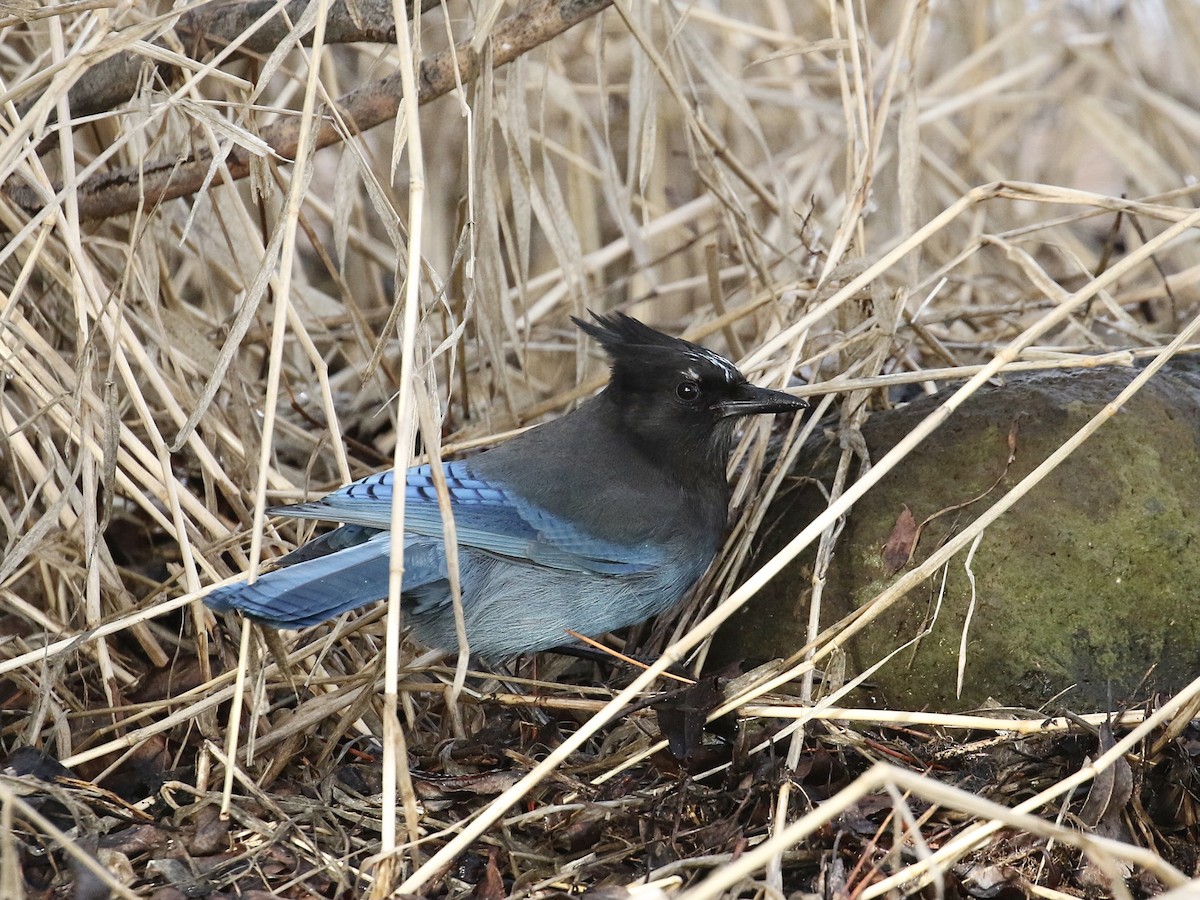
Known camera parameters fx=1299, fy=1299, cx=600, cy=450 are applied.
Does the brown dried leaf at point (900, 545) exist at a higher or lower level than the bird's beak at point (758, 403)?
lower

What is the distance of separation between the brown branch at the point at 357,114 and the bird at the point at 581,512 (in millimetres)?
716

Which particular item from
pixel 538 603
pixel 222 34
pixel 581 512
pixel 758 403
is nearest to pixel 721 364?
pixel 758 403

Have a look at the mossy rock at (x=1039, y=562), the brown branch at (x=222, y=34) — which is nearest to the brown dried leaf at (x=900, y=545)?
the mossy rock at (x=1039, y=562)

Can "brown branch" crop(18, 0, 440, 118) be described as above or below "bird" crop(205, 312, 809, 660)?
above

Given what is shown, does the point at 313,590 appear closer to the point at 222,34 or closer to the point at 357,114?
the point at 357,114

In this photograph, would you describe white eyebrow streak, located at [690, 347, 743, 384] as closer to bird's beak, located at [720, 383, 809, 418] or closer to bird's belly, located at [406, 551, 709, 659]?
bird's beak, located at [720, 383, 809, 418]

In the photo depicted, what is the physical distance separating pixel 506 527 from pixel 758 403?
676 mm

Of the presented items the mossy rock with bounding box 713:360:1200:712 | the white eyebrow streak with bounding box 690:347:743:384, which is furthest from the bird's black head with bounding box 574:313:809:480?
the mossy rock with bounding box 713:360:1200:712

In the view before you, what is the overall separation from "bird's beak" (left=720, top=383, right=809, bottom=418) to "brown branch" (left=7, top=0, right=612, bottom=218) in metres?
1.00

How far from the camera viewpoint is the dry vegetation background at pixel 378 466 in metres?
2.33

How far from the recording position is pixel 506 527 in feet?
9.89

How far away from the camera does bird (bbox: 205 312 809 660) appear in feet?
9.41

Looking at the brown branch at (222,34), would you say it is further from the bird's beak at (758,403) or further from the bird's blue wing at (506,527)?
the bird's beak at (758,403)

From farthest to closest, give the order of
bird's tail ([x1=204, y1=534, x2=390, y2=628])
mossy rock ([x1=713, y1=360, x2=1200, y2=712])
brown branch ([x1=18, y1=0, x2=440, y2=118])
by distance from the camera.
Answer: brown branch ([x1=18, y1=0, x2=440, y2=118]), mossy rock ([x1=713, y1=360, x2=1200, y2=712]), bird's tail ([x1=204, y1=534, x2=390, y2=628])
